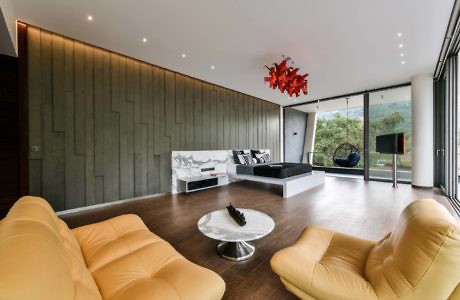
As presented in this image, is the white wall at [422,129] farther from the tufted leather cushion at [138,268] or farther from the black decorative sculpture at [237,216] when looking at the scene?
the tufted leather cushion at [138,268]

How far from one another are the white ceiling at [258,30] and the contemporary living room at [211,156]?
0.11 feet

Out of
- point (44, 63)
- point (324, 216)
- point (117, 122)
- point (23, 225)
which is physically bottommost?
point (324, 216)

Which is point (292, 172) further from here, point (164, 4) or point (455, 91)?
point (164, 4)

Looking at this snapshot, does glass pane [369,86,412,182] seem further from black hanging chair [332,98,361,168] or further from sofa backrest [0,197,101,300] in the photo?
sofa backrest [0,197,101,300]

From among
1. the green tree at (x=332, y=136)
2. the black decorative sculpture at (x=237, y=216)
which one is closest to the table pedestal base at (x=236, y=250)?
the black decorative sculpture at (x=237, y=216)

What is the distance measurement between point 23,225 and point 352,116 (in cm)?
1040

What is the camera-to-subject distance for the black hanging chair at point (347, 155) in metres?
7.42

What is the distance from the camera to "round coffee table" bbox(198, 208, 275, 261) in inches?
78.5

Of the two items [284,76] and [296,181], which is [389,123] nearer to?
[296,181]

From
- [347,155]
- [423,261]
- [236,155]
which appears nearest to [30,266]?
[423,261]

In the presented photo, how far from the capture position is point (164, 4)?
9.04 feet

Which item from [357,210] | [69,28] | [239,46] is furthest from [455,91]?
[69,28]

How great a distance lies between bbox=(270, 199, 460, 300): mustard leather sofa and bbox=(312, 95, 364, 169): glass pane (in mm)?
6923

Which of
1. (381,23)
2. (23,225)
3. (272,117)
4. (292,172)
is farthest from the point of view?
(272,117)
